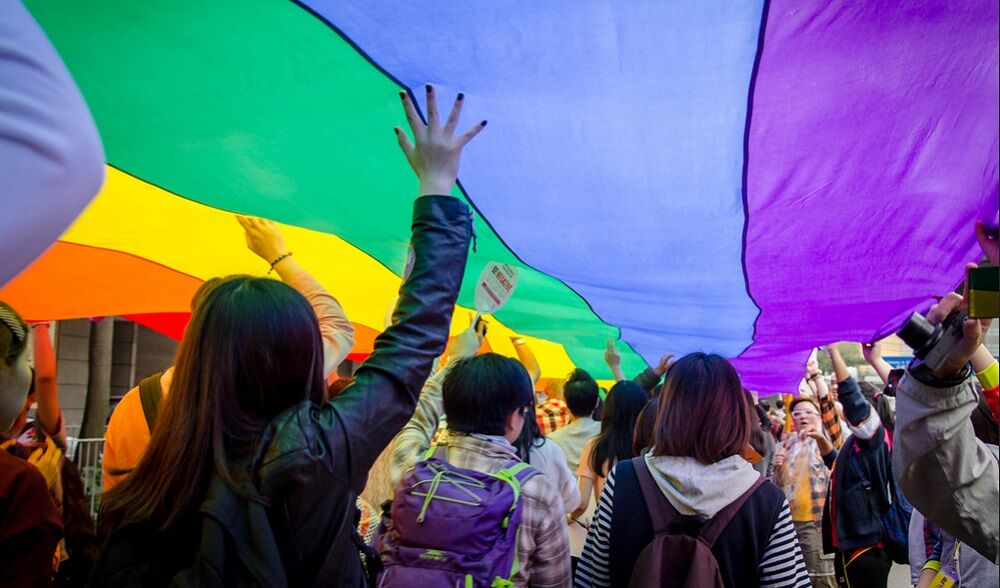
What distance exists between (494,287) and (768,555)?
191 cm

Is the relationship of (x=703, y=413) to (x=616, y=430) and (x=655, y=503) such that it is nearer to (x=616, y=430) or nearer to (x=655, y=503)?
(x=655, y=503)

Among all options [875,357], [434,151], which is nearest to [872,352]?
[875,357]

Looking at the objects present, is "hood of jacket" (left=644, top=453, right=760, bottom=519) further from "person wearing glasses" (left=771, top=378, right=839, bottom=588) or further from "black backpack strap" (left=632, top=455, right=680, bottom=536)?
"person wearing glasses" (left=771, top=378, right=839, bottom=588)

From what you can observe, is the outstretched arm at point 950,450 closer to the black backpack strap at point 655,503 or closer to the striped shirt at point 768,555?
the striped shirt at point 768,555

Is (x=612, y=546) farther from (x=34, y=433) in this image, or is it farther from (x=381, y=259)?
(x=381, y=259)

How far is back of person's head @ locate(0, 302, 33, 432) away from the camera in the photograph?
97.7 inches

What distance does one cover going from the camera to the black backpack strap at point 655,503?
268 cm

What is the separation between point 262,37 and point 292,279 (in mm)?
1057

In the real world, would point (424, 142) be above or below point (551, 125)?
below

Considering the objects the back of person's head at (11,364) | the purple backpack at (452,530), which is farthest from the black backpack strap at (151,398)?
the purple backpack at (452,530)

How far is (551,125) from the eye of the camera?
3414 millimetres

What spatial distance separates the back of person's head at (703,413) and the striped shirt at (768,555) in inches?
9.8

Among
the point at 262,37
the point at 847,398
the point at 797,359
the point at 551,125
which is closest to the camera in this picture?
the point at 262,37

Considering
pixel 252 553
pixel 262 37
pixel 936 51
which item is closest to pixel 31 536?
pixel 252 553
